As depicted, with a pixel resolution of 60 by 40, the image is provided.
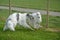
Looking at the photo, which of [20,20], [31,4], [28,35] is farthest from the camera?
[31,4]

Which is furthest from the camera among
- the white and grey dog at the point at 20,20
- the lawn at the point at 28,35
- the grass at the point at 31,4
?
the grass at the point at 31,4

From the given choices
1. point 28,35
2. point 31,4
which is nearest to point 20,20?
point 28,35

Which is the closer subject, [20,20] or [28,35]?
[28,35]

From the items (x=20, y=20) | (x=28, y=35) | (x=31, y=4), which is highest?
(x=20, y=20)

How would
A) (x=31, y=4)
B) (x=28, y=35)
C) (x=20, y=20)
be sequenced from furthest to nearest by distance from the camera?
1. (x=31, y=4)
2. (x=20, y=20)
3. (x=28, y=35)

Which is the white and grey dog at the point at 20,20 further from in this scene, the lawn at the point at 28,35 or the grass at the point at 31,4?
the grass at the point at 31,4

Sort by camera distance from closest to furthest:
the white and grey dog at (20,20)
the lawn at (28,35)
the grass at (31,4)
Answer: the lawn at (28,35), the white and grey dog at (20,20), the grass at (31,4)

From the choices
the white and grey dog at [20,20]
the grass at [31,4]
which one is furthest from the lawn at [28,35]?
the grass at [31,4]

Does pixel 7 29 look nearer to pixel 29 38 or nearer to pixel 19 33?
pixel 19 33

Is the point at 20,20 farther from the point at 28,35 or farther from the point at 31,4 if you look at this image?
the point at 31,4

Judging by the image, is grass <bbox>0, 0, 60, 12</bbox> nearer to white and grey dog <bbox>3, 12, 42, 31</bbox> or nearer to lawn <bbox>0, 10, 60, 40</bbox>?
white and grey dog <bbox>3, 12, 42, 31</bbox>

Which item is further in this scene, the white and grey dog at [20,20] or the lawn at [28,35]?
the white and grey dog at [20,20]

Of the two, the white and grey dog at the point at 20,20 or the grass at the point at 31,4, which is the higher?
the white and grey dog at the point at 20,20

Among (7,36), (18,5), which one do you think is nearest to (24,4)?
(18,5)
